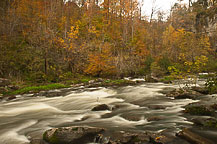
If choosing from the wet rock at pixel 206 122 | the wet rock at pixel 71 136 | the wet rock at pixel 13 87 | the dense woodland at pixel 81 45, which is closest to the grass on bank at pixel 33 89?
the wet rock at pixel 13 87

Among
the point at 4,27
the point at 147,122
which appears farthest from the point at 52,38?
the point at 147,122

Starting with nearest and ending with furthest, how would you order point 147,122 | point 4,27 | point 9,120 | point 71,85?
point 147,122
point 9,120
point 71,85
point 4,27

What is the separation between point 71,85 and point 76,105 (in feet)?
18.2

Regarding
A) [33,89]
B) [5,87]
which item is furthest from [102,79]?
[5,87]

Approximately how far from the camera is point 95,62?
1806cm

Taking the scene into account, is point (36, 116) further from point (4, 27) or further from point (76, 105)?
point (4, 27)

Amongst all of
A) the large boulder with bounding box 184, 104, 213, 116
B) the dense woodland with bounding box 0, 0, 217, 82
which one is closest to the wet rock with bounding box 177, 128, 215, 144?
the large boulder with bounding box 184, 104, 213, 116

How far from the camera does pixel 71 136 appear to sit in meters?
4.00

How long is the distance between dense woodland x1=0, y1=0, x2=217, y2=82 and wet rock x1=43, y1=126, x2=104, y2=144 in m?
7.11

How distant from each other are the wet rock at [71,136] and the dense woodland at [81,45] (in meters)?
7.11

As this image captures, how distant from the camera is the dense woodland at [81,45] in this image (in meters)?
16.8

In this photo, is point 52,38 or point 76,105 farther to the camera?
point 52,38

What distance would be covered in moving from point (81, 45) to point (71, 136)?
51.7 feet

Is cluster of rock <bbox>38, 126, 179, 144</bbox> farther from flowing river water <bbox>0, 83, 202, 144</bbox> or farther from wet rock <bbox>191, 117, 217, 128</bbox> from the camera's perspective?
wet rock <bbox>191, 117, 217, 128</bbox>
